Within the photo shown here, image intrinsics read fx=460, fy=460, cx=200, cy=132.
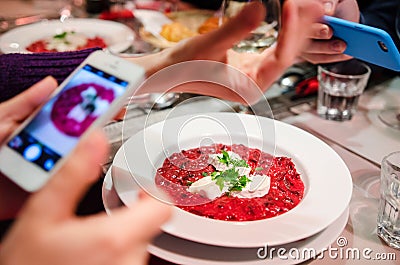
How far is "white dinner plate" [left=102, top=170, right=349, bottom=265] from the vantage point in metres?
0.72

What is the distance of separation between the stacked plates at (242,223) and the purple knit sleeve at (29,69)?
0.64 feet

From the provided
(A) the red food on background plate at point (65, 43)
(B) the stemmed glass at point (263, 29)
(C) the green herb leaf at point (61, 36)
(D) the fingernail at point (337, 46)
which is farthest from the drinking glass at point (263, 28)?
(C) the green herb leaf at point (61, 36)

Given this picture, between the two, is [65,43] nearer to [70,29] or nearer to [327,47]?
[70,29]

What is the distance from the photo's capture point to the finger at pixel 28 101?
0.67m

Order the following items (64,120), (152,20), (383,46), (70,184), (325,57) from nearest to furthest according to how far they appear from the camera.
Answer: (70,184)
(64,120)
(383,46)
(325,57)
(152,20)

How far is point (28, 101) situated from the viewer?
0.67m

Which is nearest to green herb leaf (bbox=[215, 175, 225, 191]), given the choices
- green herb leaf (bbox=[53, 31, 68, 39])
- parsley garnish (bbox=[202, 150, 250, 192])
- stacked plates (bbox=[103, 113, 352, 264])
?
parsley garnish (bbox=[202, 150, 250, 192])

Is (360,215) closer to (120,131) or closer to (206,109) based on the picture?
(206,109)

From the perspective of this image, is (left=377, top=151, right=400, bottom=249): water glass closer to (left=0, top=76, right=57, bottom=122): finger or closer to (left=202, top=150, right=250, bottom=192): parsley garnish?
(left=202, top=150, right=250, bottom=192): parsley garnish

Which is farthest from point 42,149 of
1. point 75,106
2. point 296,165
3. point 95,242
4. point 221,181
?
point 296,165

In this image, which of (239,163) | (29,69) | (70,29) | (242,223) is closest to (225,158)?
(239,163)

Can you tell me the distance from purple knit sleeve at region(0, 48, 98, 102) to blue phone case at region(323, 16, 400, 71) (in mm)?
549

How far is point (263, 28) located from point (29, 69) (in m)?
0.73

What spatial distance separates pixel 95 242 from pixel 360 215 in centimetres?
62
